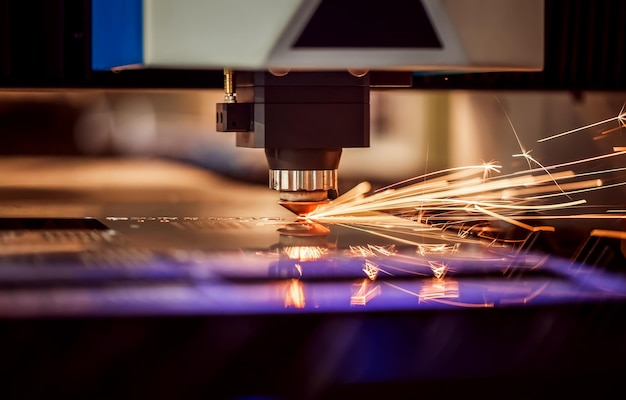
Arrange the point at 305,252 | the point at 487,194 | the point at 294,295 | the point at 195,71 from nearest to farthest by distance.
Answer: the point at 294,295 → the point at 305,252 → the point at 195,71 → the point at 487,194

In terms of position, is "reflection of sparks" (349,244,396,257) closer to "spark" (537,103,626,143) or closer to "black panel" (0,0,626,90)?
"black panel" (0,0,626,90)

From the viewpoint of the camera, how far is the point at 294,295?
38.3 inches

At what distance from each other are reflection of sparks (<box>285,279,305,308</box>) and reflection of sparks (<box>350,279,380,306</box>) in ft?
0.16

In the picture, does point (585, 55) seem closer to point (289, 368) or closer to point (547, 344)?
point (547, 344)

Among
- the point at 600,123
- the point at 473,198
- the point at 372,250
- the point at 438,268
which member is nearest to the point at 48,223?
the point at 372,250

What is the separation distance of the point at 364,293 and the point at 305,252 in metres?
0.28

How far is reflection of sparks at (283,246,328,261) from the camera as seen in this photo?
4.03 feet

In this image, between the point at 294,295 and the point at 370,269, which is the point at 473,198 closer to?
the point at 370,269

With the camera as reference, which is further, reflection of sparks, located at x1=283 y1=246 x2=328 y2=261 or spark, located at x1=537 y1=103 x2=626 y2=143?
spark, located at x1=537 y1=103 x2=626 y2=143

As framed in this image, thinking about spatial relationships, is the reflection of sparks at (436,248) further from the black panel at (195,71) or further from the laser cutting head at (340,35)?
the black panel at (195,71)

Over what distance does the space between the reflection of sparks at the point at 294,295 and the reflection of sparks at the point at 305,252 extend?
0.16 meters

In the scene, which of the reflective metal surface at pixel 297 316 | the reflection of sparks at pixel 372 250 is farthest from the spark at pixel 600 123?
the reflection of sparks at pixel 372 250

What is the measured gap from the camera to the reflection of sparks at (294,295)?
3.03 ft

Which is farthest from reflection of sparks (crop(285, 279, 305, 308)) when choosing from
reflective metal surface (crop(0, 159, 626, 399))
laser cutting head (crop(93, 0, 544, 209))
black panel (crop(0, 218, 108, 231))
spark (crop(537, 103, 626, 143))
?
spark (crop(537, 103, 626, 143))
